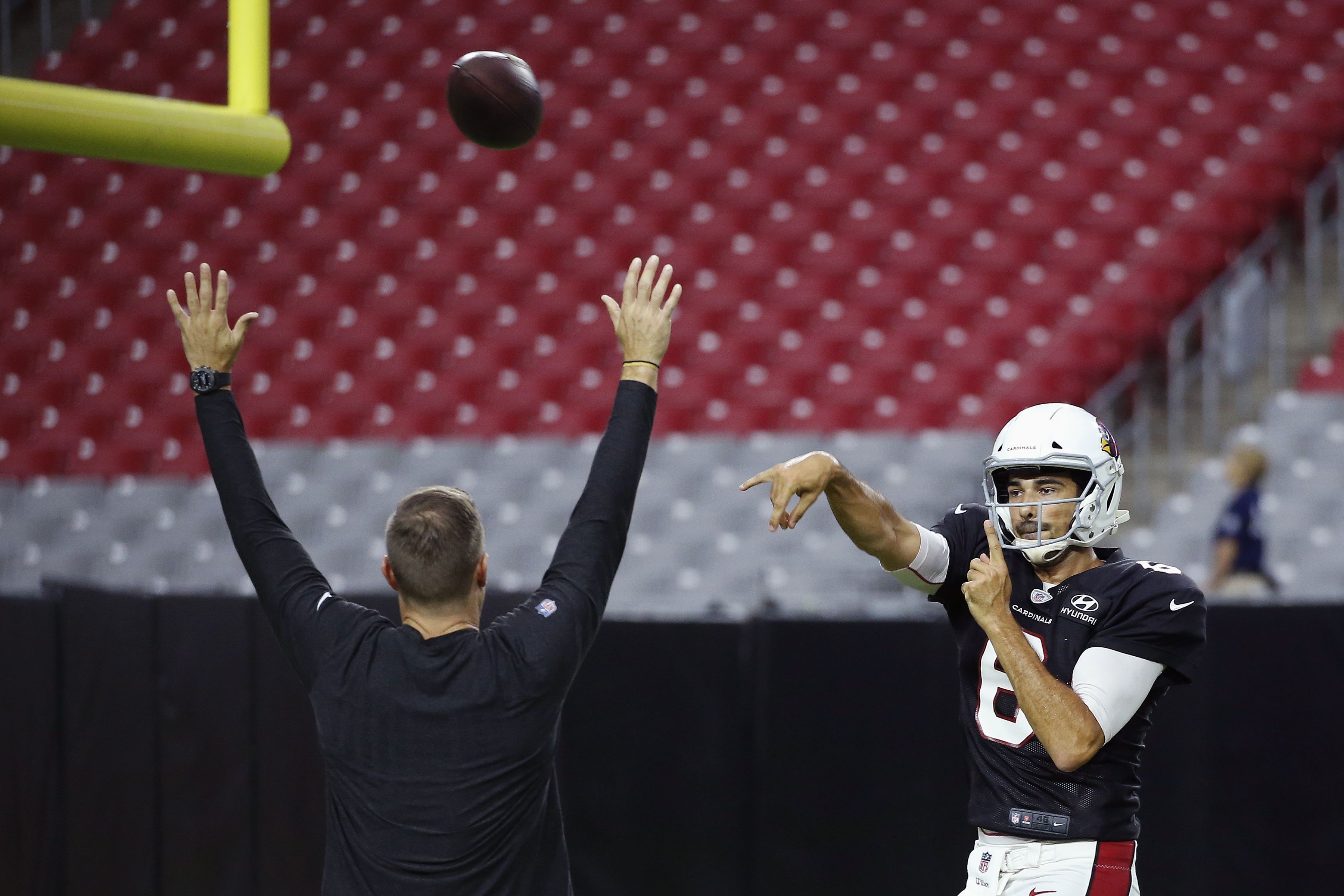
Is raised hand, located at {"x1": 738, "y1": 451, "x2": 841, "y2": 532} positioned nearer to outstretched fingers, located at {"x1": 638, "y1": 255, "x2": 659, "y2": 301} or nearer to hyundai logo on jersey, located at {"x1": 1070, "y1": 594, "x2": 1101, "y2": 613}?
outstretched fingers, located at {"x1": 638, "y1": 255, "x2": 659, "y2": 301}

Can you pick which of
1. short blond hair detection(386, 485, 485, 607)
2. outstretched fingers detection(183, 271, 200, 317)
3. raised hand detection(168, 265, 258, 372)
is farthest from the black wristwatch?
short blond hair detection(386, 485, 485, 607)

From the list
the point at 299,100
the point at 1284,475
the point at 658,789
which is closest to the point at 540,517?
the point at 658,789

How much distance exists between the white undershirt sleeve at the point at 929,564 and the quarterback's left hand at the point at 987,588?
23 cm

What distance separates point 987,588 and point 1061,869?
570 mm

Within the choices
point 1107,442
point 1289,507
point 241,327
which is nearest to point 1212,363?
point 1289,507

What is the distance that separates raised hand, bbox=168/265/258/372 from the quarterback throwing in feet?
3.06

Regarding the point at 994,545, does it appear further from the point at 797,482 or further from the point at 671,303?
the point at 671,303

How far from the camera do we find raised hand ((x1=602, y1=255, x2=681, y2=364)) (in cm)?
219

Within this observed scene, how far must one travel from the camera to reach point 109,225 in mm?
10352

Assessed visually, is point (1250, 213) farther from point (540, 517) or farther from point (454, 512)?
point (454, 512)

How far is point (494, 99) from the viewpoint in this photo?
3248 mm

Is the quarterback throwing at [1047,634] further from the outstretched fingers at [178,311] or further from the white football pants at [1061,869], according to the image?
the outstretched fingers at [178,311]

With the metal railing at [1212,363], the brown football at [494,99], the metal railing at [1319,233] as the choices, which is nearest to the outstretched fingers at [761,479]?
the brown football at [494,99]

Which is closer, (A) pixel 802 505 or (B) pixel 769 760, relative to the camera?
(A) pixel 802 505
